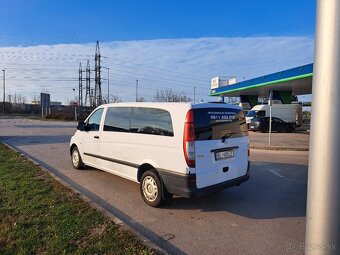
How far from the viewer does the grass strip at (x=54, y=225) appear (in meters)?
3.82

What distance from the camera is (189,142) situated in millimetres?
5016

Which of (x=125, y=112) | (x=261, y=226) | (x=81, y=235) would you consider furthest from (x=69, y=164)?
(x=261, y=226)

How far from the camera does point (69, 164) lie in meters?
9.69

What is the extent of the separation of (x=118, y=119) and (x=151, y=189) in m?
1.81

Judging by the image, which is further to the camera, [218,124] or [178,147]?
[218,124]

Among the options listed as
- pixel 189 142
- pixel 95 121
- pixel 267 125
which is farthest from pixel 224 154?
pixel 267 125

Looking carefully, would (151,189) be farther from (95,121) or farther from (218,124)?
(95,121)

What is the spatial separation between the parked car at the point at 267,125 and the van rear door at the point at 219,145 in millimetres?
21032

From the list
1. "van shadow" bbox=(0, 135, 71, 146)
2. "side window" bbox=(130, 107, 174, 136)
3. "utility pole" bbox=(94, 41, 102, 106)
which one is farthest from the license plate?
"utility pole" bbox=(94, 41, 102, 106)

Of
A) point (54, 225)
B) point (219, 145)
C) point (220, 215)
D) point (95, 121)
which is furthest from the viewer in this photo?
point (95, 121)

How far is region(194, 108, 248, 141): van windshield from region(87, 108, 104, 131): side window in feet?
9.91

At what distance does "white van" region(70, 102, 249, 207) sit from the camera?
507 cm

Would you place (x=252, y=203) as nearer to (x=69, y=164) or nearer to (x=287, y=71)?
(x=69, y=164)

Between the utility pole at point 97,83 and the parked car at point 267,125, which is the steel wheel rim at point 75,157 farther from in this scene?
the utility pole at point 97,83
